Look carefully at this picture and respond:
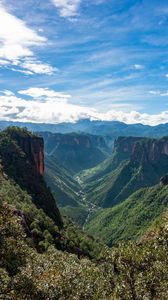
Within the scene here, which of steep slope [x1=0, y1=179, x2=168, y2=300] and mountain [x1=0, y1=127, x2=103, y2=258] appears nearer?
steep slope [x1=0, y1=179, x2=168, y2=300]

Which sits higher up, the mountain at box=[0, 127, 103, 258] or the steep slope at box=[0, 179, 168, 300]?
the steep slope at box=[0, 179, 168, 300]

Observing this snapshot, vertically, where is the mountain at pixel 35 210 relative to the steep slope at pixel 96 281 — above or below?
below

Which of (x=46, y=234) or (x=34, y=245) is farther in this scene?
(x=46, y=234)

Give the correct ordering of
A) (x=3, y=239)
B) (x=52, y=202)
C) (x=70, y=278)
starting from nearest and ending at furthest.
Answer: (x=3, y=239) < (x=70, y=278) < (x=52, y=202)

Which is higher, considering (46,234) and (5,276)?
(5,276)

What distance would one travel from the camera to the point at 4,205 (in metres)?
38.2

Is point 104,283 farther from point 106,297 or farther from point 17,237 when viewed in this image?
point 17,237

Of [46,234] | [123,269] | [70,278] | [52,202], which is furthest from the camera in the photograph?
[52,202]

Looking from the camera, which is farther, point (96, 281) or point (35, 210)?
point (35, 210)

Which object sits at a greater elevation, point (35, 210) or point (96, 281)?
point (96, 281)

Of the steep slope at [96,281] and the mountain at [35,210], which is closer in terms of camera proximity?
the steep slope at [96,281]

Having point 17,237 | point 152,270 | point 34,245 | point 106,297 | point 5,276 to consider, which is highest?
point 17,237

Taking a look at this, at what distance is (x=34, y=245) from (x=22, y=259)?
283 feet

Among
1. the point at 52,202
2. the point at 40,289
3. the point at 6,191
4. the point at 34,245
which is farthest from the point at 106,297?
the point at 52,202
